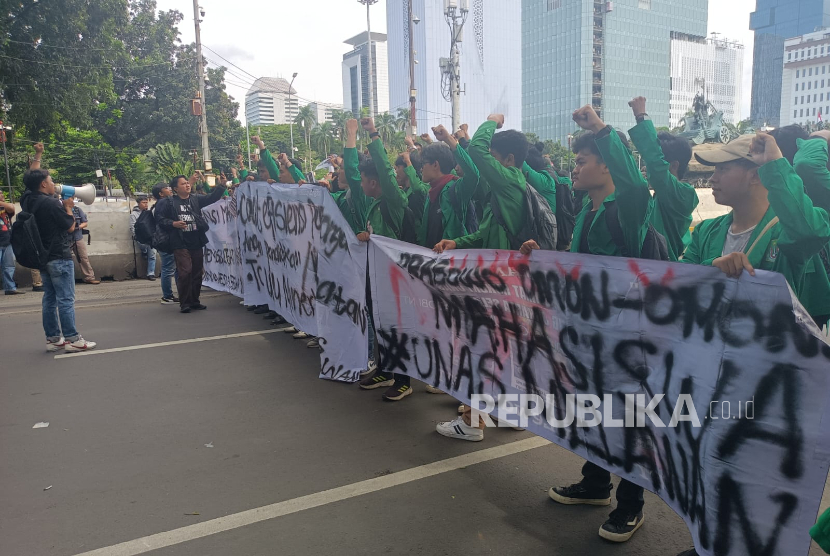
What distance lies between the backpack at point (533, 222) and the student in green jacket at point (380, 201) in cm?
115

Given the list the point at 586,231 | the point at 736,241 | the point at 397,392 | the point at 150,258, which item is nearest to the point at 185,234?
the point at 150,258

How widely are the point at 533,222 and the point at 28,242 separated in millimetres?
5167

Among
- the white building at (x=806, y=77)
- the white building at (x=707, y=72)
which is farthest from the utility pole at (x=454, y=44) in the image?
the white building at (x=707, y=72)

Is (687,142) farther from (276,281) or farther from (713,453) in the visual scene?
(276,281)

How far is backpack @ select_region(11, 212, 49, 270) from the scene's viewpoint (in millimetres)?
6383

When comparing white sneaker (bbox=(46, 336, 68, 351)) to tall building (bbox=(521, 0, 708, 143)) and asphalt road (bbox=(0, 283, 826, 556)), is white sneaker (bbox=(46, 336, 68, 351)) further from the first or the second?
tall building (bbox=(521, 0, 708, 143))

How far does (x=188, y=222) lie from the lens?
28.4 ft

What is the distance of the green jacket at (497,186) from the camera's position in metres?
3.87

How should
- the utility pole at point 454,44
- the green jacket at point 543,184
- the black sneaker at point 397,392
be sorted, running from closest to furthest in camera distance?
the black sneaker at point 397,392
the green jacket at point 543,184
the utility pole at point 454,44

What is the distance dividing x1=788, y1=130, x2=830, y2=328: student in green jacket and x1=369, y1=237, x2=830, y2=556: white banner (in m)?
0.92

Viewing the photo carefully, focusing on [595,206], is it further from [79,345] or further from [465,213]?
[79,345]

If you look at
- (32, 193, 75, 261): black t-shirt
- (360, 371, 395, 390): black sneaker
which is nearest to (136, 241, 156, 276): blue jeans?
(32, 193, 75, 261): black t-shirt

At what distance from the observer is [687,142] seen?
402cm

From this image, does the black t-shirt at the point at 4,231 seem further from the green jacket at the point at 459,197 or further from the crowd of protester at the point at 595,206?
the green jacket at the point at 459,197
